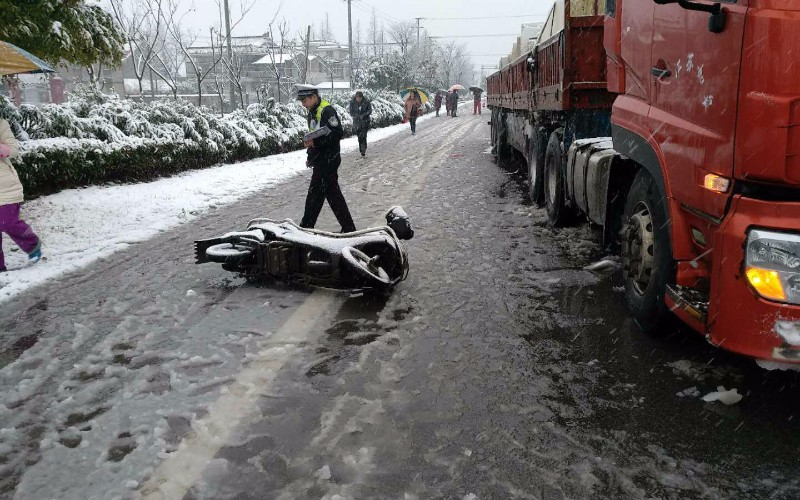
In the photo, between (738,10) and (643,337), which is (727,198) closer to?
(738,10)

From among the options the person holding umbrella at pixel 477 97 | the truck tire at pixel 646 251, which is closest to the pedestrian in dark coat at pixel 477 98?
the person holding umbrella at pixel 477 97

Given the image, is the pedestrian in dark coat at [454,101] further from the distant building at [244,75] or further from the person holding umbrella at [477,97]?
the distant building at [244,75]

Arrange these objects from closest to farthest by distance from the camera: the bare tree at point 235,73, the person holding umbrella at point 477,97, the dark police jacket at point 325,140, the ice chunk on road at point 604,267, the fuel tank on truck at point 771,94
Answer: the fuel tank on truck at point 771,94, the ice chunk on road at point 604,267, the dark police jacket at point 325,140, the bare tree at point 235,73, the person holding umbrella at point 477,97

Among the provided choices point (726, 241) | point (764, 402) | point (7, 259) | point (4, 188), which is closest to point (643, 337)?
point (764, 402)

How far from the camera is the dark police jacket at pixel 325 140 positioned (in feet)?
21.1

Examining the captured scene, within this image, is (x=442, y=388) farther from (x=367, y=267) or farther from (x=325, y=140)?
(x=325, y=140)

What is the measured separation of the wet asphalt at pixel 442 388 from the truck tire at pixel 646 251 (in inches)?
8.2

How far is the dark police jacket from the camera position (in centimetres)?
645

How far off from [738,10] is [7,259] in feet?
21.6

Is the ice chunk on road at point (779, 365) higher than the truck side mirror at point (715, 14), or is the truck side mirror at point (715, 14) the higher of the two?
the truck side mirror at point (715, 14)

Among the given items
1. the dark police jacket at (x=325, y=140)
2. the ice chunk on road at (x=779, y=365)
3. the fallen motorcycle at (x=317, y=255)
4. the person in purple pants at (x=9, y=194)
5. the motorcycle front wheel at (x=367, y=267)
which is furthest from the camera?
the dark police jacket at (x=325, y=140)

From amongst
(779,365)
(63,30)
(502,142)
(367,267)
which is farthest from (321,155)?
(502,142)

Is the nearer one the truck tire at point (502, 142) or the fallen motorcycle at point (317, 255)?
the fallen motorcycle at point (317, 255)

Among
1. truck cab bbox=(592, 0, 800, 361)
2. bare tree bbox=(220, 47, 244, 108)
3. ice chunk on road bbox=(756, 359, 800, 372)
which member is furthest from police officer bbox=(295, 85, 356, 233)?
bare tree bbox=(220, 47, 244, 108)
